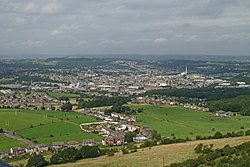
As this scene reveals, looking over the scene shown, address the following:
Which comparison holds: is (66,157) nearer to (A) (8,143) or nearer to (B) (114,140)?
(B) (114,140)

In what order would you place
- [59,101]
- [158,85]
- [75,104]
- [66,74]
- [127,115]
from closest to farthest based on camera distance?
[127,115] < [75,104] < [59,101] < [158,85] < [66,74]

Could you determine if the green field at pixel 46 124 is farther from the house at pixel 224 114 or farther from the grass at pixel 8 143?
the house at pixel 224 114

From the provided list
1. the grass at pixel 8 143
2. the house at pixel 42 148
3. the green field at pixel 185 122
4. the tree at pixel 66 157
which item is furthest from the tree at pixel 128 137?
the tree at pixel 66 157

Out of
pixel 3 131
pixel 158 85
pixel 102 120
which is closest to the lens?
pixel 3 131

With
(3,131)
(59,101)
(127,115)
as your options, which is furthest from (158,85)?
(3,131)

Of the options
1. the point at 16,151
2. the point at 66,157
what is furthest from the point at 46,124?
the point at 66,157

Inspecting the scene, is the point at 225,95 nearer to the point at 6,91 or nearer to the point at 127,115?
the point at 127,115
